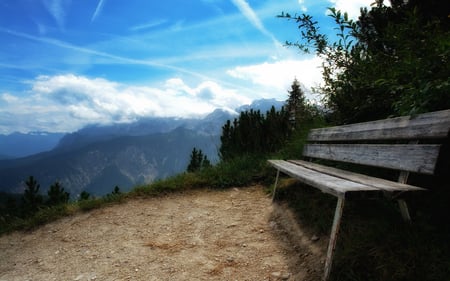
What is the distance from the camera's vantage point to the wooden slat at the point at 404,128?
2.22 metres

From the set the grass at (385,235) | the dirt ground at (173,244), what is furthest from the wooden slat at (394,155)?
the dirt ground at (173,244)

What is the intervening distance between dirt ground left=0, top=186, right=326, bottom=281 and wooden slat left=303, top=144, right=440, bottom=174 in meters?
1.00

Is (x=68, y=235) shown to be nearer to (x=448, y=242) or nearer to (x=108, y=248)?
(x=108, y=248)

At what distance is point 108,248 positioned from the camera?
4004 mm

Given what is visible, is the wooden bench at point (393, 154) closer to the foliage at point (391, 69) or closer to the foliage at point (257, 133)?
the foliage at point (391, 69)

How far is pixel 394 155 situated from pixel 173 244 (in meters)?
2.80

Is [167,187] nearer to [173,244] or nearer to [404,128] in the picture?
[173,244]

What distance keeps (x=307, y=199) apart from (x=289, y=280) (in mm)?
1707

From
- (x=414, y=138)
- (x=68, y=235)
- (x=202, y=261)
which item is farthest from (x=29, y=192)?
(x=414, y=138)

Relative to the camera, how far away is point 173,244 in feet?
12.9

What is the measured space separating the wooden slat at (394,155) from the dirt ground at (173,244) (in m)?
1.00

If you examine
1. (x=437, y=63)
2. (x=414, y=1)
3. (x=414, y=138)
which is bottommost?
(x=414, y=138)

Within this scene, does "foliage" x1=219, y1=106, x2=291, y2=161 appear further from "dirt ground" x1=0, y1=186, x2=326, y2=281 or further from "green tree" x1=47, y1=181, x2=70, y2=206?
"green tree" x1=47, y1=181, x2=70, y2=206

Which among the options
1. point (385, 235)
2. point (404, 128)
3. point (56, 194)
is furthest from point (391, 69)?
point (56, 194)
